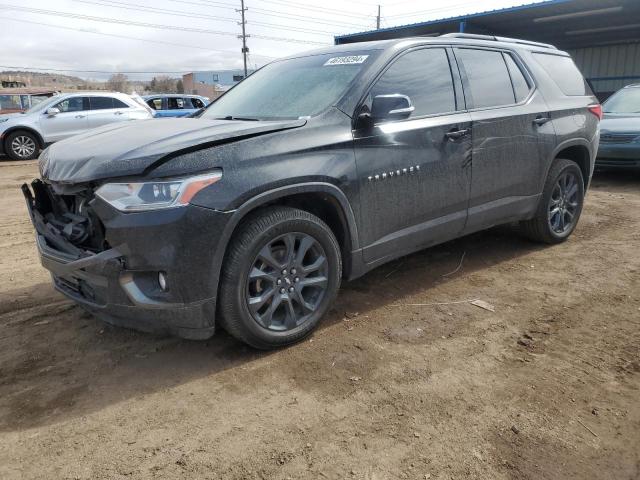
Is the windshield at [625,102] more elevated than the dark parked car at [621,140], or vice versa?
the windshield at [625,102]

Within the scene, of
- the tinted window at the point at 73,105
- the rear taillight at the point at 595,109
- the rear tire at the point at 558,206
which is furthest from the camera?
the tinted window at the point at 73,105

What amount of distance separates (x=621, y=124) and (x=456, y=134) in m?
6.37

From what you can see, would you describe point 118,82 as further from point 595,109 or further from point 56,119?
point 595,109

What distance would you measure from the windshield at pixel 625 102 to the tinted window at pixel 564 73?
16.4 ft

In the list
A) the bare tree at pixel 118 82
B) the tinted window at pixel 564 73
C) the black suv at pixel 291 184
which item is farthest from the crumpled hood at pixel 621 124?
the bare tree at pixel 118 82

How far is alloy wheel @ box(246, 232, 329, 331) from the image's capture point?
9.36ft

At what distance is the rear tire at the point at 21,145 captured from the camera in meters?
12.8

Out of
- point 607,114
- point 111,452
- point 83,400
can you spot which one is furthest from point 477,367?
point 607,114

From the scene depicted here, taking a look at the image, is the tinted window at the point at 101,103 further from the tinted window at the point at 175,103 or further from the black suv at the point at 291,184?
the black suv at the point at 291,184

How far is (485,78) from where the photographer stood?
4.09m

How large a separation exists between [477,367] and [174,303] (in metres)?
1.69

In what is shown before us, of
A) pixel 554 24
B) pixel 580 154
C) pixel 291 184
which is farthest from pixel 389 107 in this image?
pixel 554 24

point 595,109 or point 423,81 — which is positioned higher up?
point 423,81

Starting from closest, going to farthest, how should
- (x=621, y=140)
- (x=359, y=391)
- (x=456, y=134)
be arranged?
(x=359, y=391)
(x=456, y=134)
(x=621, y=140)
